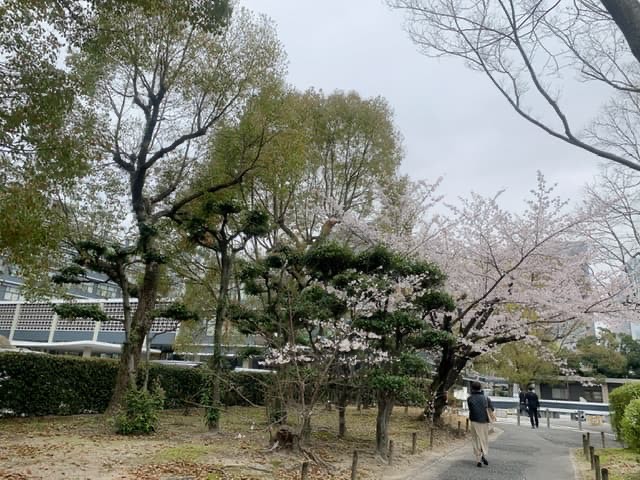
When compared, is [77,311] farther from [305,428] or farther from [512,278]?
[512,278]

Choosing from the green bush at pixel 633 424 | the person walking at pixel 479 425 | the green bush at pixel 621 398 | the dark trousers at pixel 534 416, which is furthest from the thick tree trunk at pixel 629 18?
the dark trousers at pixel 534 416

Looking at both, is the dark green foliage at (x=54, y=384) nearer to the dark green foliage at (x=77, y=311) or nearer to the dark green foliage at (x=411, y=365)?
the dark green foliage at (x=77, y=311)

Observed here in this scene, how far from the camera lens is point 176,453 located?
24.7ft

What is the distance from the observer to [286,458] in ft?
25.2

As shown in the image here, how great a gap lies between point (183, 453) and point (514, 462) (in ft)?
21.3

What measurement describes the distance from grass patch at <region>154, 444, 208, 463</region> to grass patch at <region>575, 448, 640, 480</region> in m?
6.40

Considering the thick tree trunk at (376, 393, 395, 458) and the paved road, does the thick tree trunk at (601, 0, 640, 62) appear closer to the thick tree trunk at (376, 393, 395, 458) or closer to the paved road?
the thick tree trunk at (376, 393, 395, 458)

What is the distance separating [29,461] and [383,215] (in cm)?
1182

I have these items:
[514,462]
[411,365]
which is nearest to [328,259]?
[411,365]

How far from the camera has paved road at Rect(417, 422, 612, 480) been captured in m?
7.83

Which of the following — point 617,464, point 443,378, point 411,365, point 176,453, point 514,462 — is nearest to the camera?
point 176,453

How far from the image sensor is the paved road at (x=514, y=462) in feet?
25.7

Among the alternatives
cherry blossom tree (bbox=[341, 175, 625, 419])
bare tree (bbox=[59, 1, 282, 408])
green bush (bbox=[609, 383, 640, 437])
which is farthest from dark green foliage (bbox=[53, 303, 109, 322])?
green bush (bbox=[609, 383, 640, 437])

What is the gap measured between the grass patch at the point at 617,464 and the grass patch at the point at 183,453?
6.40m
